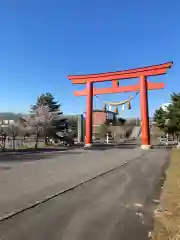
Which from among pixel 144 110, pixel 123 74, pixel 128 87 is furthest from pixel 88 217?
pixel 128 87

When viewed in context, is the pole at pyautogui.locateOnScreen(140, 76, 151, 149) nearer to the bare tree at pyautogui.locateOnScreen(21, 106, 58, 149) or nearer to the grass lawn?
the bare tree at pyautogui.locateOnScreen(21, 106, 58, 149)

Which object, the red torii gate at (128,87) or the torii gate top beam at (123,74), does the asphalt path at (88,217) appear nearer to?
the torii gate top beam at (123,74)

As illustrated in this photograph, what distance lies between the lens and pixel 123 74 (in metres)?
42.7

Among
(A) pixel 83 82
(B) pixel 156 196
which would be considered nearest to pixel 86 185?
(B) pixel 156 196

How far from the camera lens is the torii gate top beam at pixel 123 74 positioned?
3938 centimetres

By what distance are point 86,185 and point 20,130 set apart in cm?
3944

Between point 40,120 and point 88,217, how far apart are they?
133 ft

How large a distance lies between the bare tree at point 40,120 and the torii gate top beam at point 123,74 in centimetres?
637

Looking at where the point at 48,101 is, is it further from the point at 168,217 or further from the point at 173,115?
the point at 168,217

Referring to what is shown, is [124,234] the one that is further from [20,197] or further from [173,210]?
[20,197]

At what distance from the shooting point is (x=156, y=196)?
9289 mm

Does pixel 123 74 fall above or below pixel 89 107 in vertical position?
above

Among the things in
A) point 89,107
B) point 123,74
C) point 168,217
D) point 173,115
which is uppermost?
point 123,74

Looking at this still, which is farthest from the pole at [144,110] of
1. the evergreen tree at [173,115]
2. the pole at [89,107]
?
the pole at [89,107]
